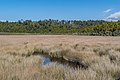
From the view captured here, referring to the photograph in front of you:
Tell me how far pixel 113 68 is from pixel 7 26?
121991mm

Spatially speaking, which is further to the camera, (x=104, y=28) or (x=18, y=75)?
(x=104, y=28)

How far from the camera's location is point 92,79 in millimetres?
6844

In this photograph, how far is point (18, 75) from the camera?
7051 mm

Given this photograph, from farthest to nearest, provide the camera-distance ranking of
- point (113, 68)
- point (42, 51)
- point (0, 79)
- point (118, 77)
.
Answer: point (42, 51) → point (113, 68) → point (118, 77) → point (0, 79)

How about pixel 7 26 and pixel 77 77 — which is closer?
pixel 77 77

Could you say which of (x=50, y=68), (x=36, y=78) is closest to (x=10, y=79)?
(x=36, y=78)

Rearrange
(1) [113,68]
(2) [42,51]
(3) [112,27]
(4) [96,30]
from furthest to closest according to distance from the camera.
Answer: (4) [96,30]
(3) [112,27]
(2) [42,51]
(1) [113,68]

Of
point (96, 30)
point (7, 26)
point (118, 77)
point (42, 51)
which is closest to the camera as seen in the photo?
point (118, 77)

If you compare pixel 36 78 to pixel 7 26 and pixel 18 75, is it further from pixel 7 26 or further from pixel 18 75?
pixel 7 26

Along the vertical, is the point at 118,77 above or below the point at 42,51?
above

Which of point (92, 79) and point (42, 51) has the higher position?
point (92, 79)

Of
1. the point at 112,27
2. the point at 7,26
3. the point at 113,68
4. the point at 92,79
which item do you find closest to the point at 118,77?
the point at 113,68

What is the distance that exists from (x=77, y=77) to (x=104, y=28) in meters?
88.5

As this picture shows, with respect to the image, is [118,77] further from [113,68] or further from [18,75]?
[18,75]
